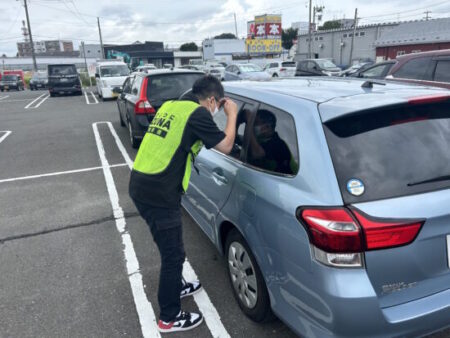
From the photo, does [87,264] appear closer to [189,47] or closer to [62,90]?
[62,90]

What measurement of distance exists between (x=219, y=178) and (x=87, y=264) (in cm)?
175

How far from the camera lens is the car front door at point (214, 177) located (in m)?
2.69

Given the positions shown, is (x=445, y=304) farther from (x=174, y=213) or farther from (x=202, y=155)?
(x=202, y=155)

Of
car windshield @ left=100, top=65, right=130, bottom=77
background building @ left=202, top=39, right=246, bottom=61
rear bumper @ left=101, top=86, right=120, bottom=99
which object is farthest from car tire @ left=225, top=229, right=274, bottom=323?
background building @ left=202, top=39, right=246, bottom=61

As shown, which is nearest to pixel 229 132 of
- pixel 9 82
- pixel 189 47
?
pixel 9 82

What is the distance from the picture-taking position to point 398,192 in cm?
179

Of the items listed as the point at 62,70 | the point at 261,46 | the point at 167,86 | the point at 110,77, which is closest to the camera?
the point at 167,86

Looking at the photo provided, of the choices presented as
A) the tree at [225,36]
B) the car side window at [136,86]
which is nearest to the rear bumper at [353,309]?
the car side window at [136,86]

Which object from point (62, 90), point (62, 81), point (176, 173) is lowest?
point (62, 90)

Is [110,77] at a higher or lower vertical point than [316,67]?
lower

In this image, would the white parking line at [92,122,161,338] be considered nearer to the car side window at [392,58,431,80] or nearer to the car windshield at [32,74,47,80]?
the car side window at [392,58,431,80]

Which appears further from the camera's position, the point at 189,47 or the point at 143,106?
the point at 189,47

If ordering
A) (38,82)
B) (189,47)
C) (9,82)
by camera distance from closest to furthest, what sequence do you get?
1. (9,82)
2. (38,82)
3. (189,47)

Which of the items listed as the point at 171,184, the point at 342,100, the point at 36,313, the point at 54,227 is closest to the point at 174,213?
the point at 171,184
